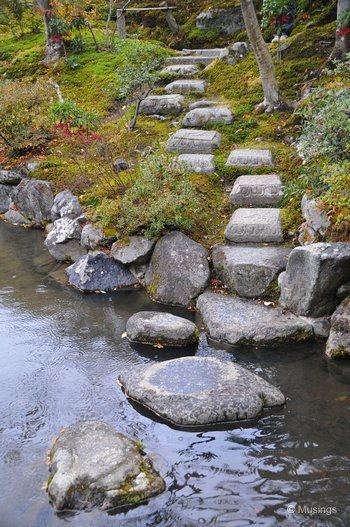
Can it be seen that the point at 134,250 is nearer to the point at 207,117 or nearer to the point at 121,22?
the point at 207,117

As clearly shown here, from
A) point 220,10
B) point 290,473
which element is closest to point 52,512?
point 290,473

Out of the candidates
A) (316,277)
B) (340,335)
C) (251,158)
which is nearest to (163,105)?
(251,158)

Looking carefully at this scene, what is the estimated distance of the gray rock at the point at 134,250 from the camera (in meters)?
9.70

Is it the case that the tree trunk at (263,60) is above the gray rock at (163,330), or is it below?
above

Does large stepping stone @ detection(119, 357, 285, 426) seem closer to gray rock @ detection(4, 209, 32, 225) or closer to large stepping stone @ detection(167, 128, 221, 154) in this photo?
large stepping stone @ detection(167, 128, 221, 154)

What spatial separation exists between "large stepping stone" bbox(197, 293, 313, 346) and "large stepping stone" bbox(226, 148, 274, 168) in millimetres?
4015

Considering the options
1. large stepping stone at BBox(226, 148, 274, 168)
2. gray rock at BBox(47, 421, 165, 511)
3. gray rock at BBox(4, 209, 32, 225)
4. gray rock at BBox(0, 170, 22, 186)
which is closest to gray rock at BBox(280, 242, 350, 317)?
gray rock at BBox(47, 421, 165, 511)

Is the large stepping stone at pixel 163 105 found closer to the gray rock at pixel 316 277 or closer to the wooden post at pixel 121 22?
the wooden post at pixel 121 22

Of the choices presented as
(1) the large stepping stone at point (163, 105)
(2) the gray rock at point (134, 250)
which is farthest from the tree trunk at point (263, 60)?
(2) the gray rock at point (134, 250)

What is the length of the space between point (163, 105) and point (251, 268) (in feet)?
26.2

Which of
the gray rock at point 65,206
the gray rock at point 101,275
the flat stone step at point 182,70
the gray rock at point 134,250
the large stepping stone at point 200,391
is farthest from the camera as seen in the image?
the flat stone step at point 182,70

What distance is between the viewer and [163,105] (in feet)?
48.8

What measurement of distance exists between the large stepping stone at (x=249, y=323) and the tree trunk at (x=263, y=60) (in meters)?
6.83

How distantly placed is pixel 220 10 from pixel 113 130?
9.11 m
